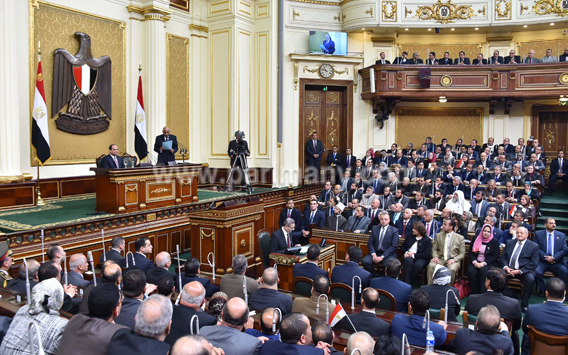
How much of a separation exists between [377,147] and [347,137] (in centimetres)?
100

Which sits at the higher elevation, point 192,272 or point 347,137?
point 347,137

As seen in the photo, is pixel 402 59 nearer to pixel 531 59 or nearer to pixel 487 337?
pixel 531 59

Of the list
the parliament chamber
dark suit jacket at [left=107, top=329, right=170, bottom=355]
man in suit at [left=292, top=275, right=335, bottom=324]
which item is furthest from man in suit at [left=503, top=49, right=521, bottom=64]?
dark suit jacket at [left=107, top=329, right=170, bottom=355]

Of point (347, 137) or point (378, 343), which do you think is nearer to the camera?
point (378, 343)

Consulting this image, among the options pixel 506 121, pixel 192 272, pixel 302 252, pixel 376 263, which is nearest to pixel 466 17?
pixel 506 121

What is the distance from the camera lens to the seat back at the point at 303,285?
179 inches

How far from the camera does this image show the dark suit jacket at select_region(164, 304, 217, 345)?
9.60 ft

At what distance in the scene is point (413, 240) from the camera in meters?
6.62

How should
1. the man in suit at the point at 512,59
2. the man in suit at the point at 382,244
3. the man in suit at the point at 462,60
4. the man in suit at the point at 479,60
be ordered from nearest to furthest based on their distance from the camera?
the man in suit at the point at 382,244
the man in suit at the point at 512,59
the man in suit at the point at 479,60
the man in suit at the point at 462,60

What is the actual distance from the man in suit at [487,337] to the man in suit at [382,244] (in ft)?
11.3

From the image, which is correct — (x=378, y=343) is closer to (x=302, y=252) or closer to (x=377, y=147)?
(x=302, y=252)

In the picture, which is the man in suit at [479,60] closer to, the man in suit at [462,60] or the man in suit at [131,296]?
the man in suit at [462,60]

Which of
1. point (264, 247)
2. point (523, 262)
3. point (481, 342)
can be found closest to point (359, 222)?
point (264, 247)

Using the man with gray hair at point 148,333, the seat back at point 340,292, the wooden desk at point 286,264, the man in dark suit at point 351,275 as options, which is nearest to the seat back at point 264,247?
the wooden desk at point 286,264
